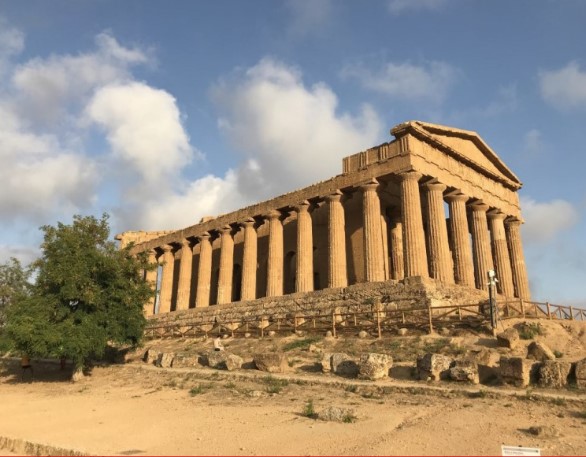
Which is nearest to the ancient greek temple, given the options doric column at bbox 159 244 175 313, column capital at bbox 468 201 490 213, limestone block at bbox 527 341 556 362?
column capital at bbox 468 201 490 213

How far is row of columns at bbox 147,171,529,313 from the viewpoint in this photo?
27078mm

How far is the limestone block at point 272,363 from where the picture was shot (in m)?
17.4

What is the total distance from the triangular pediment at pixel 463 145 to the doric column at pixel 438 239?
2730mm

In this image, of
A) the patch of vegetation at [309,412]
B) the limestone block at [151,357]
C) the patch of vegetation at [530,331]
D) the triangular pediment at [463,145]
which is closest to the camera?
the patch of vegetation at [309,412]

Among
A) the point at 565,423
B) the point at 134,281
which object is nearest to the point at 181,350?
the point at 134,281

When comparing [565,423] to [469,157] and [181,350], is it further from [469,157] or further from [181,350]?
[469,157]

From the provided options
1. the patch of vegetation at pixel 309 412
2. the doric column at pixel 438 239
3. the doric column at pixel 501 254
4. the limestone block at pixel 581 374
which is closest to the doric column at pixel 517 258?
the doric column at pixel 501 254

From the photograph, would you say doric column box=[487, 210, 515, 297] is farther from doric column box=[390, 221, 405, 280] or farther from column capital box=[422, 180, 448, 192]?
column capital box=[422, 180, 448, 192]

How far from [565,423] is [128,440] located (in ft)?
28.3

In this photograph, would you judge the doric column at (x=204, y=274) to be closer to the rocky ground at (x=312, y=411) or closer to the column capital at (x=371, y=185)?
the column capital at (x=371, y=185)

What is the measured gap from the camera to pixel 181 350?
26.0 m

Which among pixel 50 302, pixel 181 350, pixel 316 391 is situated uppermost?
pixel 50 302

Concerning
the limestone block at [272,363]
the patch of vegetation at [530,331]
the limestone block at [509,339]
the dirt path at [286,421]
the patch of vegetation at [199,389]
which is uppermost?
the patch of vegetation at [530,331]

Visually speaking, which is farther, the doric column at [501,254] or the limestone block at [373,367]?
the doric column at [501,254]
